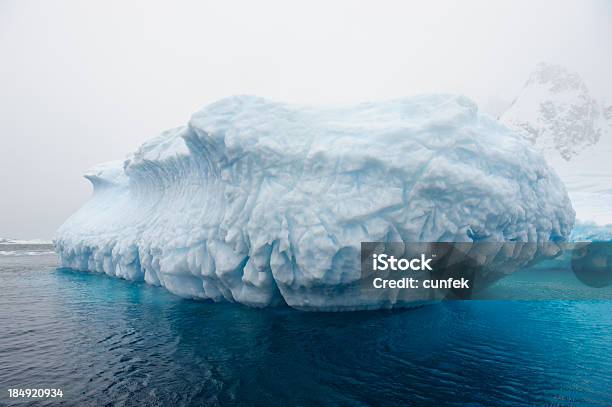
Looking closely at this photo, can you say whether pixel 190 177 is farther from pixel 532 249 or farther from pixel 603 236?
pixel 603 236

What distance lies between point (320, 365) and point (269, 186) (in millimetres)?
5783

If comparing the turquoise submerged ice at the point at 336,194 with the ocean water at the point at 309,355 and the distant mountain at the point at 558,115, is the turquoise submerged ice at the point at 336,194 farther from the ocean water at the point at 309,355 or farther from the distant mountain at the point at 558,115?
the distant mountain at the point at 558,115

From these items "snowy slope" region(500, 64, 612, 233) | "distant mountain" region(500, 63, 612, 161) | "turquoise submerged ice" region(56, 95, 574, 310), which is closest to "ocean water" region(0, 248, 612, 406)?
"turquoise submerged ice" region(56, 95, 574, 310)

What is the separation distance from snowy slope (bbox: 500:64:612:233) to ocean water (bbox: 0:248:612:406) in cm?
3933

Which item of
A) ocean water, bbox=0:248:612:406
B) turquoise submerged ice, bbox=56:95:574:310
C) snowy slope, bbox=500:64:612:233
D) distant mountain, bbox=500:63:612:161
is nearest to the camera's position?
ocean water, bbox=0:248:612:406

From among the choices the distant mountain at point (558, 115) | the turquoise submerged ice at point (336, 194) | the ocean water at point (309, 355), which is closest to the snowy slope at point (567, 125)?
the distant mountain at point (558, 115)

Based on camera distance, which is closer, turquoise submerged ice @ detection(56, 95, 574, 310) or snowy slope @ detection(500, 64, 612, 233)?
turquoise submerged ice @ detection(56, 95, 574, 310)

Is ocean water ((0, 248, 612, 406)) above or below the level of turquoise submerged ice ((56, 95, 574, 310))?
below

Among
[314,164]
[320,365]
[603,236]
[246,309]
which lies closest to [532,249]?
[314,164]

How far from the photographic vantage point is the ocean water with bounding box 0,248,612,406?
621 centimetres

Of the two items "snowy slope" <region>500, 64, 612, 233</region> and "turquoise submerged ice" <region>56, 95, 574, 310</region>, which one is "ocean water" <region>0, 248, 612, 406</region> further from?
"snowy slope" <region>500, 64, 612, 233</region>

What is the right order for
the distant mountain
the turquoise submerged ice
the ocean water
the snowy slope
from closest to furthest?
1. the ocean water
2. the turquoise submerged ice
3. the snowy slope
4. the distant mountain

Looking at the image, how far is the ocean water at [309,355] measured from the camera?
245 inches

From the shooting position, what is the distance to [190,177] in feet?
51.4
